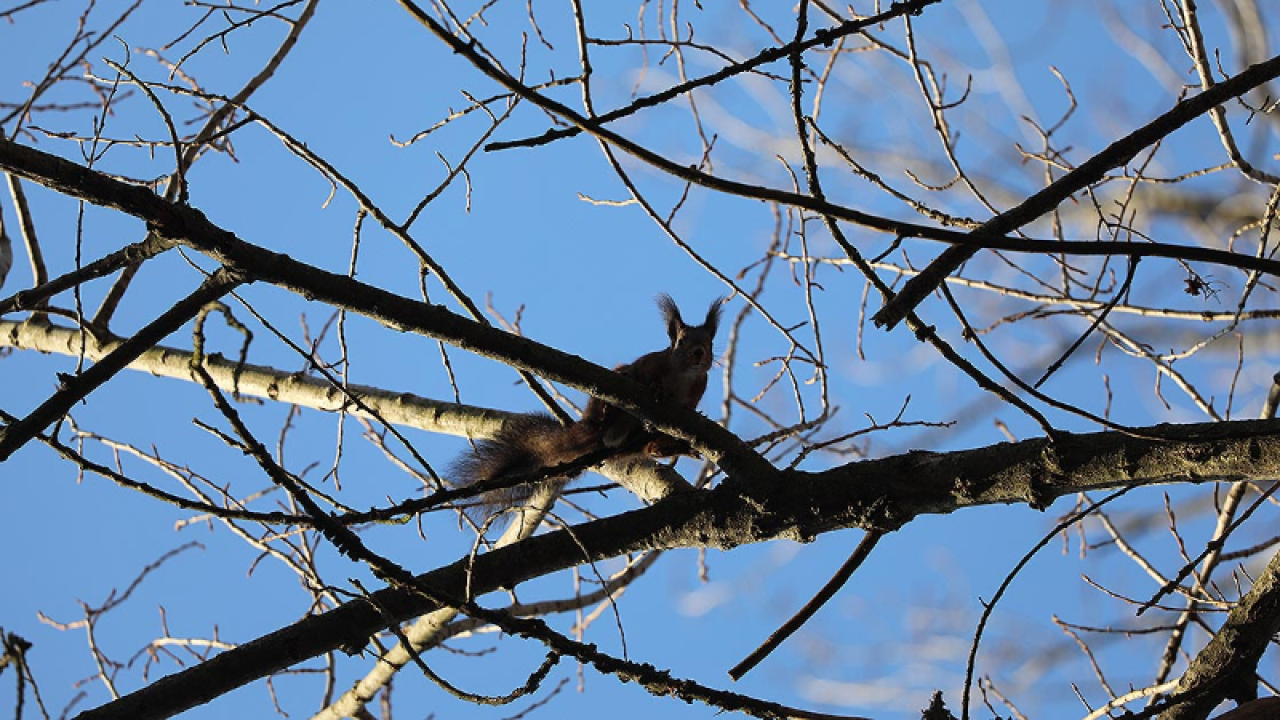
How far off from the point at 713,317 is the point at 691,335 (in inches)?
7.8

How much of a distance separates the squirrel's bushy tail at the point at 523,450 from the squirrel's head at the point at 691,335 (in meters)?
0.55

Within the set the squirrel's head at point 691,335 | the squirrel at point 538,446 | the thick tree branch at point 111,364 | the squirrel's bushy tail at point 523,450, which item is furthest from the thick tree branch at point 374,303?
the squirrel's head at point 691,335

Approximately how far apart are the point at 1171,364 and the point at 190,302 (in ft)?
9.05

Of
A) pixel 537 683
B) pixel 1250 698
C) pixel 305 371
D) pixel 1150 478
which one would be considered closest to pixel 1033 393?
pixel 1150 478

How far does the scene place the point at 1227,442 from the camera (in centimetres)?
176

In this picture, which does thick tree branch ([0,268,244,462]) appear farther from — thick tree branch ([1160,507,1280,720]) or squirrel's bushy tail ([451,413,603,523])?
thick tree branch ([1160,507,1280,720])

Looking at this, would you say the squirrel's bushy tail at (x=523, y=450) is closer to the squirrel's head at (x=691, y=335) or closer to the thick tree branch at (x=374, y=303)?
the squirrel's head at (x=691, y=335)

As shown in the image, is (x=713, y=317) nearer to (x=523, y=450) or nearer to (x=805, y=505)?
(x=523, y=450)

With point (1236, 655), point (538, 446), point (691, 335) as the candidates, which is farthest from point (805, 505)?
point (691, 335)

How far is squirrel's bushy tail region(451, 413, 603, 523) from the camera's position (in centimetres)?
313

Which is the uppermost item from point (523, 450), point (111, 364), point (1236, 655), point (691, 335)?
point (691, 335)

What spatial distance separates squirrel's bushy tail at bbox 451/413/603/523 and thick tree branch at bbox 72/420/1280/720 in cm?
103

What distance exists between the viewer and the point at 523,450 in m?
3.17

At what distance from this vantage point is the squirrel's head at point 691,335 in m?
3.67
